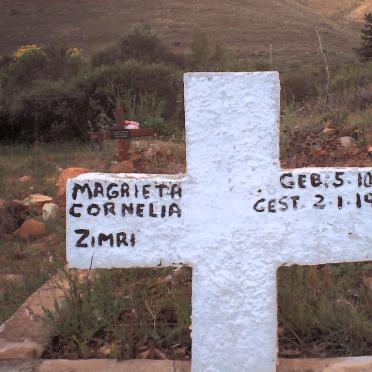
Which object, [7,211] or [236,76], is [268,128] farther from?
[7,211]

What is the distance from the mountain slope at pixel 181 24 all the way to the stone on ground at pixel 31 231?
2706cm

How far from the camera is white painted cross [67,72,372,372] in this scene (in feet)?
6.37

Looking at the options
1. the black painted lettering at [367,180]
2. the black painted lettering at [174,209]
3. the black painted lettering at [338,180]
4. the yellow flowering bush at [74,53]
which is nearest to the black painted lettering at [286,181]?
the black painted lettering at [338,180]

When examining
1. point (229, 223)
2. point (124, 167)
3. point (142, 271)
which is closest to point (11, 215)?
point (124, 167)

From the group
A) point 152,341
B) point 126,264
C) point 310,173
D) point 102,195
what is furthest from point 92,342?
point 310,173

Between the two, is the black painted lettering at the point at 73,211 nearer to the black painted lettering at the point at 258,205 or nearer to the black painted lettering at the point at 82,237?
the black painted lettering at the point at 82,237

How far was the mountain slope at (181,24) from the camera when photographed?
1362 inches

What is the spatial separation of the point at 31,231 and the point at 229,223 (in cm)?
350

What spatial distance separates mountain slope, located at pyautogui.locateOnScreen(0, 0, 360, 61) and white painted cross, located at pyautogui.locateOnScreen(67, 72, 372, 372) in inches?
1164

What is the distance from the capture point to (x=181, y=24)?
38.9 meters

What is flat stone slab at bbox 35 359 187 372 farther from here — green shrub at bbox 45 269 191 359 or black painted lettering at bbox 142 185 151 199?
black painted lettering at bbox 142 185 151 199

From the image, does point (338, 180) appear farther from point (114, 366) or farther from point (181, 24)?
point (181, 24)

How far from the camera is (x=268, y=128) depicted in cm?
193

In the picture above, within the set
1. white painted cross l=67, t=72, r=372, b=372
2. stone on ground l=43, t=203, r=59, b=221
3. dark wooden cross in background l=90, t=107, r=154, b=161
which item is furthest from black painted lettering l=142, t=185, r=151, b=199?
dark wooden cross in background l=90, t=107, r=154, b=161
